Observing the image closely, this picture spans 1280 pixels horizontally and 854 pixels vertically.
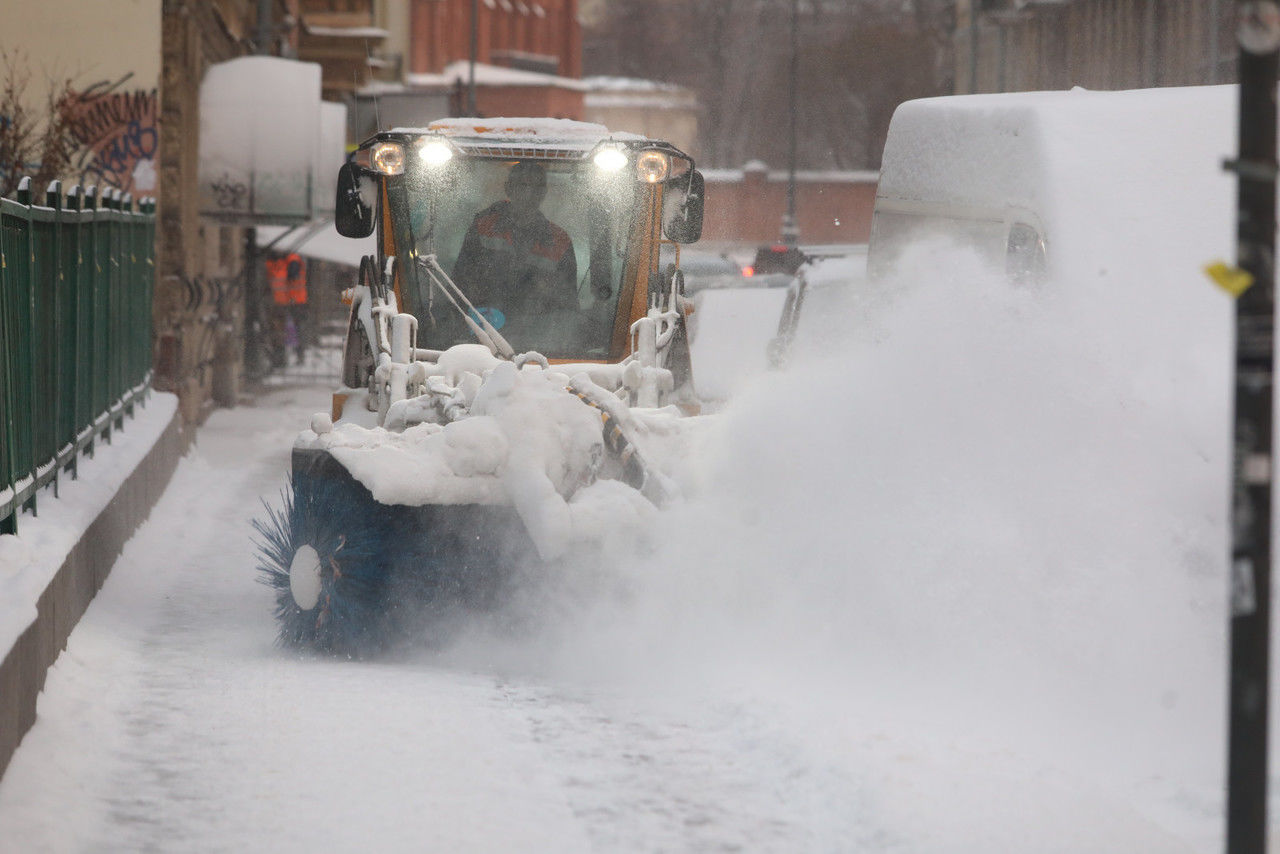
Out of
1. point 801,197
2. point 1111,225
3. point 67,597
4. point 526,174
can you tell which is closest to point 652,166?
point 526,174

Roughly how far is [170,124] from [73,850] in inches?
646

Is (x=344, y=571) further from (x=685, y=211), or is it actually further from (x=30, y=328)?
(x=685, y=211)

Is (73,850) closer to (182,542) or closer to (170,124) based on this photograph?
(182,542)

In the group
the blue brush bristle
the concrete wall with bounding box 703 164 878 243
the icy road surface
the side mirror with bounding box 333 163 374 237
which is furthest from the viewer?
the concrete wall with bounding box 703 164 878 243

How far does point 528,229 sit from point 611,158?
24.8 inches

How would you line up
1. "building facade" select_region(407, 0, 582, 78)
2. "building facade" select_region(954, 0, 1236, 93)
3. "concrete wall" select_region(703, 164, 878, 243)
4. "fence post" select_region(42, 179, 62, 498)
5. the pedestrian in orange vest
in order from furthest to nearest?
"concrete wall" select_region(703, 164, 878, 243) → "building facade" select_region(407, 0, 582, 78) → the pedestrian in orange vest → "building facade" select_region(954, 0, 1236, 93) → "fence post" select_region(42, 179, 62, 498)

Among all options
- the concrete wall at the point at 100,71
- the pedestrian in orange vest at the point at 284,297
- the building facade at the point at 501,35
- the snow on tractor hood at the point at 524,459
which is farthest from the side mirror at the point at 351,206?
the building facade at the point at 501,35

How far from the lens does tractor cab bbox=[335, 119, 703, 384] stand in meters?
10.8

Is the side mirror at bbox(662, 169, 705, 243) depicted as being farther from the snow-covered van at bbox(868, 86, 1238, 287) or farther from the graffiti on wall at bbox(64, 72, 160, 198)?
the graffiti on wall at bbox(64, 72, 160, 198)

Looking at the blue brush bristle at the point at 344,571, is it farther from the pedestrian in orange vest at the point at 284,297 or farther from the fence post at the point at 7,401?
the pedestrian in orange vest at the point at 284,297

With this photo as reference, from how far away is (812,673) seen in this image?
748 cm

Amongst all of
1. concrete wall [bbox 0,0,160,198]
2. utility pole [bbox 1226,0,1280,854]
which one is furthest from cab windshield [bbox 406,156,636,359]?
concrete wall [bbox 0,0,160,198]

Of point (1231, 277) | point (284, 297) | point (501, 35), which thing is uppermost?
point (501, 35)

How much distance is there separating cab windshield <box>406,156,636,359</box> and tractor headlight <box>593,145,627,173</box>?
130 mm
